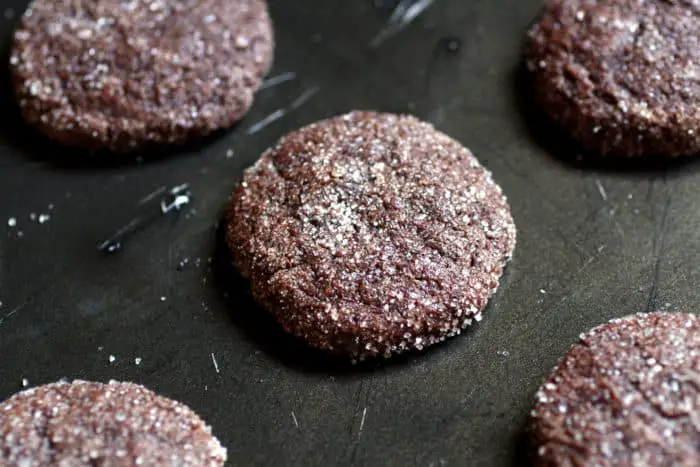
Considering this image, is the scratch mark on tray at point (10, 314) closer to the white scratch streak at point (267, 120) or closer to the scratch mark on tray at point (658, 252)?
the white scratch streak at point (267, 120)

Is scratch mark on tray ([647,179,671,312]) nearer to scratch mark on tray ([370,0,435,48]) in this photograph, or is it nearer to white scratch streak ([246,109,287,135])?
scratch mark on tray ([370,0,435,48])

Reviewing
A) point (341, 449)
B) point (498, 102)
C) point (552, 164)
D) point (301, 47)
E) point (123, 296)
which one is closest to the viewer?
point (341, 449)

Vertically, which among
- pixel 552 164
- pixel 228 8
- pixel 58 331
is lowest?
pixel 58 331

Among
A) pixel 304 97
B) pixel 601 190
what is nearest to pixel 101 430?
pixel 304 97

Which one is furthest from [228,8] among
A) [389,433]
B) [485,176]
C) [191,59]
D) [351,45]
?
[389,433]

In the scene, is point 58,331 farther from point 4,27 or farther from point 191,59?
point 4,27
